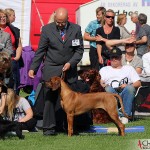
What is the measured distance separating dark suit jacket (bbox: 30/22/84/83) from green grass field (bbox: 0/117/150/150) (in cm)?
89

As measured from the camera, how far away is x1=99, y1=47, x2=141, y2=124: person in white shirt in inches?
464

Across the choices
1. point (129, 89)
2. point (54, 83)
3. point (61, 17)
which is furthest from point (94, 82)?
point (61, 17)

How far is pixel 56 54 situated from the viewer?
10078 millimetres

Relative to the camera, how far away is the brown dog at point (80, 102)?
32.6 feet

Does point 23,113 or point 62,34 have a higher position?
point 62,34

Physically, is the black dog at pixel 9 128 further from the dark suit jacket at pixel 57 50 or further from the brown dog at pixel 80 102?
the dark suit jacket at pixel 57 50

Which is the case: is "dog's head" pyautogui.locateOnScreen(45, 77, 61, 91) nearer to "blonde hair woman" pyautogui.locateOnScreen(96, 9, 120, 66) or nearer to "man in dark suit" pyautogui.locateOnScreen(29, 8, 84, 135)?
"man in dark suit" pyautogui.locateOnScreen(29, 8, 84, 135)

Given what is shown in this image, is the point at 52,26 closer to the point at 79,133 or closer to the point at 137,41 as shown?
the point at 79,133

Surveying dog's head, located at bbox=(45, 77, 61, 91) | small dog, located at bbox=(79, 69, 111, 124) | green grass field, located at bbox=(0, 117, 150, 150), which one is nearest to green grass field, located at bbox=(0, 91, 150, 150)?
green grass field, located at bbox=(0, 117, 150, 150)

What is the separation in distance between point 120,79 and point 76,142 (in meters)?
2.91

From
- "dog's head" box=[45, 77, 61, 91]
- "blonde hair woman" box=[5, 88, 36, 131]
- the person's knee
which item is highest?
"dog's head" box=[45, 77, 61, 91]

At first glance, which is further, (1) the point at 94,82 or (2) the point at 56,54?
(1) the point at 94,82

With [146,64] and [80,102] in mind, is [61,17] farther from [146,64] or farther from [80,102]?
[146,64]

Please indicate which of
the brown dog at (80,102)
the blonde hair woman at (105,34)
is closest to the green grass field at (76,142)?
the brown dog at (80,102)
